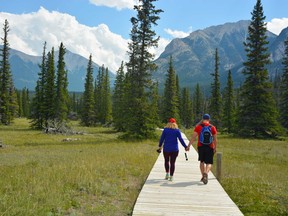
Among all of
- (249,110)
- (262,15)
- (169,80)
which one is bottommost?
(249,110)

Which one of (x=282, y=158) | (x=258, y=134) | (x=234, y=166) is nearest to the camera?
(x=234, y=166)

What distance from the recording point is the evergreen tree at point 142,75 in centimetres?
2895

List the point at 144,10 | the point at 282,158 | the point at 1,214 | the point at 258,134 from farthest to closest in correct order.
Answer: the point at 258,134, the point at 144,10, the point at 282,158, the point at 1,214

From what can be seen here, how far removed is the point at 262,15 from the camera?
36.2m

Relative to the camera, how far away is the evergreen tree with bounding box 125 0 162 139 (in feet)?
95.0

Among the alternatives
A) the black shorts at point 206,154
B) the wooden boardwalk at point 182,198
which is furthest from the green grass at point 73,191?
the black shorts at point 206,154

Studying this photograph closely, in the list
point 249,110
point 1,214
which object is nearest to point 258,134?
point 249,110

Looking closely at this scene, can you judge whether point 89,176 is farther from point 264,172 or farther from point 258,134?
point 258,134

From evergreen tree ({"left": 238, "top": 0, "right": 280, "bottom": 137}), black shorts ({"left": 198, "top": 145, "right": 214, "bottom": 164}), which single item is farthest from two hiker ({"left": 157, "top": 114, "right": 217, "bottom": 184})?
evergreen tree ({"left": 238, "top": 0, "right": 280, "bottom": 137})

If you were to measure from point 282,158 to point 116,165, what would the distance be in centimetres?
1238

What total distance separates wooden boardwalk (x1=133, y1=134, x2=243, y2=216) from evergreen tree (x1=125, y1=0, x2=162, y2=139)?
1724 cm

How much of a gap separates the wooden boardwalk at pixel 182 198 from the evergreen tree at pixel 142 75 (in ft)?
56.6

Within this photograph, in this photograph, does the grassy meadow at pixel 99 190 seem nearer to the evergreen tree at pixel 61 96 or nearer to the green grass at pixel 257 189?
the green grass at pixel 257 189

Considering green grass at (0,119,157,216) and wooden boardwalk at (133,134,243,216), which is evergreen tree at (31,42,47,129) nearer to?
green grass at (0,119,157,216)
